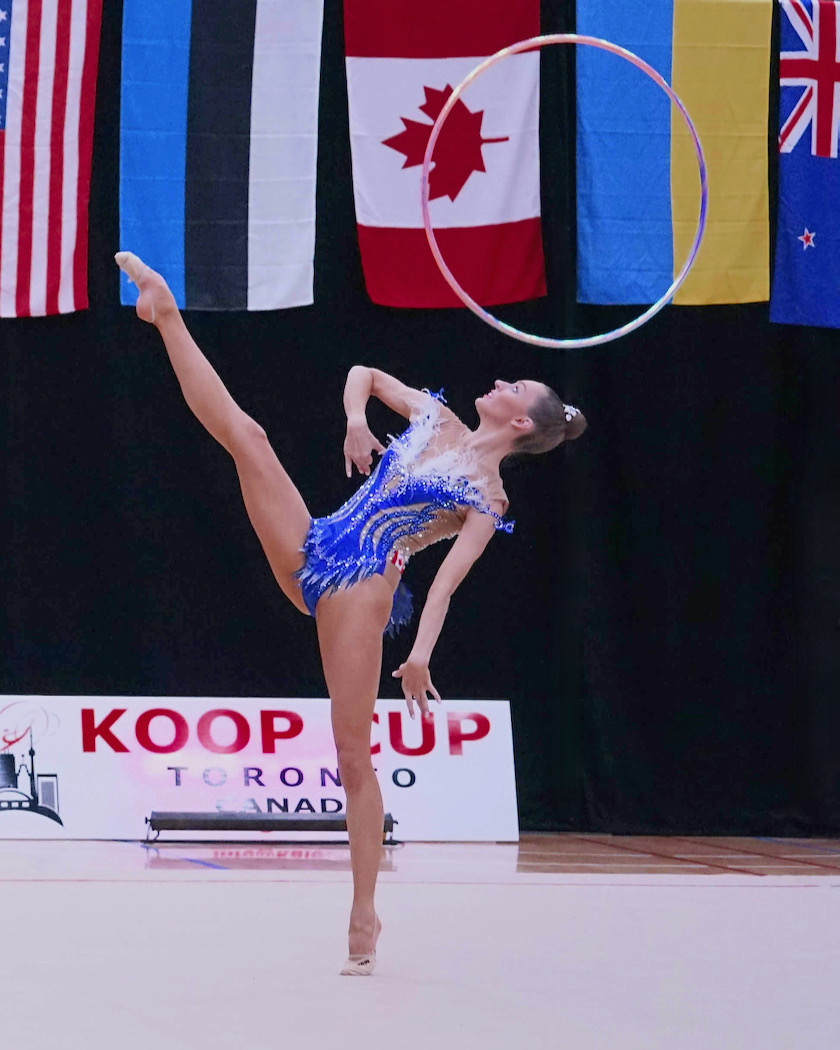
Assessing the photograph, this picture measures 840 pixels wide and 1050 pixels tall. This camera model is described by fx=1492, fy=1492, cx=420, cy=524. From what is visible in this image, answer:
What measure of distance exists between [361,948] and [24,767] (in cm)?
322

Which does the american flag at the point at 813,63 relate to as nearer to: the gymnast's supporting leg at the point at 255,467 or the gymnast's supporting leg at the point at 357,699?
the gymnast's supporting leg at the point at 255,467

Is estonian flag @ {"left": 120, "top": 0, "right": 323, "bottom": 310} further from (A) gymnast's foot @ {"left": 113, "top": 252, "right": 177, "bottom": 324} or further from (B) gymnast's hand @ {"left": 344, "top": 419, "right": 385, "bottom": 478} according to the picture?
(B) gymnast's hand @ {"left": 344, "top": 419, "right": 385, "bottom": 478}

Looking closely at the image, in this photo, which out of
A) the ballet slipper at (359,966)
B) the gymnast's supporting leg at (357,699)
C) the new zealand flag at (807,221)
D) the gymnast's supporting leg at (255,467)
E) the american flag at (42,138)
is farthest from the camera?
the new zealand flag at (807,221)

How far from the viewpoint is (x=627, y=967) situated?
11.4 ft

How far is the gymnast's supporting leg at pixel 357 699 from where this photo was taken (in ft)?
11.2

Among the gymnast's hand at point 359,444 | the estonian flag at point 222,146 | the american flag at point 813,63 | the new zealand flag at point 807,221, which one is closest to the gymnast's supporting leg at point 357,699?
the gymnast's hand at point 359,444

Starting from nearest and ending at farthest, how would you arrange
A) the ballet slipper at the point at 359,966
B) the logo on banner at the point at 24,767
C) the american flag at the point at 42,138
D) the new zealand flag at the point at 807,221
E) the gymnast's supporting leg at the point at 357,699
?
1. the ballet slipper at the point at 359,966
2. the gymnast's supporting leg at the point at 357,699
3. the logo on banner at the point at 24,767
4. the american flag at the point at 42,138
5. the new zealand flag at the point at 807,221

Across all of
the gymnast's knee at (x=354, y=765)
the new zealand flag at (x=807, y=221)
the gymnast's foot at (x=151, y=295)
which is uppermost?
the new zealand flag at (x=807, y=221)

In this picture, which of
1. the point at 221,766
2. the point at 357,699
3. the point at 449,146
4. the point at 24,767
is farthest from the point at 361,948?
the point at 449,146

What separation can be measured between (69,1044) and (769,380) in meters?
5.52

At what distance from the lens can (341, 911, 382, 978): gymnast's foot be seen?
10.8 ft

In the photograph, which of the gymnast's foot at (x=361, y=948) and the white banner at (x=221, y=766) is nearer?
the gymnast's foot at (x=361, y=948)

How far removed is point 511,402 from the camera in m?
3.71

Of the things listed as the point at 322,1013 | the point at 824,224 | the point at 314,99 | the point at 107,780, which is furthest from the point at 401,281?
the point at 322,1013
